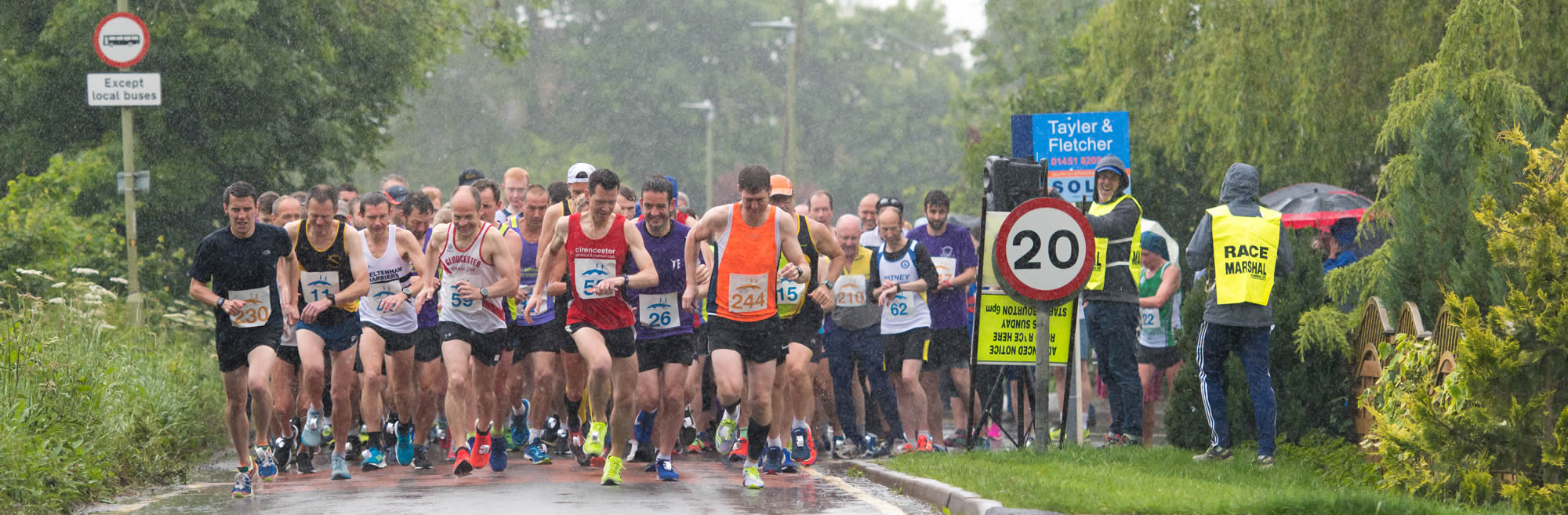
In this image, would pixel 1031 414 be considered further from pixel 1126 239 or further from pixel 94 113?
pixel 94 113

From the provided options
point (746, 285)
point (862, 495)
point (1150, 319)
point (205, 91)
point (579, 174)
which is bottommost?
point (862, 495)

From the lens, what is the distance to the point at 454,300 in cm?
1144

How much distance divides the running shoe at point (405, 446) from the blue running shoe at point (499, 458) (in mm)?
1039

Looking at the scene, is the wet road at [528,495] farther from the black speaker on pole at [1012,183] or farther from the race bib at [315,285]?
the black speaker on pole at [1012,183]

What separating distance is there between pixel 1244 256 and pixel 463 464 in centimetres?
498

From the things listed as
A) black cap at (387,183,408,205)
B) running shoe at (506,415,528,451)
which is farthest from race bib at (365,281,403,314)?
black cap at (387,183,408,205)

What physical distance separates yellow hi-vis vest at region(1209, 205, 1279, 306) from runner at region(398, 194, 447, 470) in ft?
16.4

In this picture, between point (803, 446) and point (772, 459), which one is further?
point (803, 446)

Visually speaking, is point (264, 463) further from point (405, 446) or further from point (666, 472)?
point (666, 472)

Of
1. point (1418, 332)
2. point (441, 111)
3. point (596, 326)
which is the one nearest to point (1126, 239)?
point (1418, 332)

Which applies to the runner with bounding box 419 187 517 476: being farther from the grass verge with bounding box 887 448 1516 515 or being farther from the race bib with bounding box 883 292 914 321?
the race bib with bounding box 883 292 914 321

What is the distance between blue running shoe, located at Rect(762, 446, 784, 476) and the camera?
11.3 meters

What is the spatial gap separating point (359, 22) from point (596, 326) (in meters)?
13.4

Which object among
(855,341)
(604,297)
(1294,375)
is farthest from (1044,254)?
(604,297)
